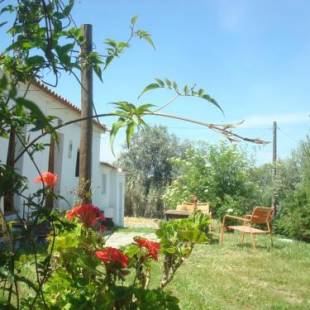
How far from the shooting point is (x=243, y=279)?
705 cm

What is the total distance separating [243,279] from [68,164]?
743 centimetres

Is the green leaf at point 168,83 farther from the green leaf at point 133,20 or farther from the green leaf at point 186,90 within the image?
the green leaf at point 133,20

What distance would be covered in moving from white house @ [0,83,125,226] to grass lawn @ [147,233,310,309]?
2.12 meters

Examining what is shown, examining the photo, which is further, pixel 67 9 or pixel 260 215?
pixel 260 215

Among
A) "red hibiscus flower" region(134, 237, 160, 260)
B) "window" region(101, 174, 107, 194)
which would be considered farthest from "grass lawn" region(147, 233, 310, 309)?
"window" region(101, 174, 107, 194)

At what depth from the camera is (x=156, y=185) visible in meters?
33.3

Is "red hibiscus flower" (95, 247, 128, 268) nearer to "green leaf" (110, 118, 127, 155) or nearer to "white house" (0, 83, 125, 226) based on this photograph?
"green leaf" (110, 118, 127, 155)

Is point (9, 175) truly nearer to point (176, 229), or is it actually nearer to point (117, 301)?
point (117, 301)

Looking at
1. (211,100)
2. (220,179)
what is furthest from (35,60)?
(220,179)

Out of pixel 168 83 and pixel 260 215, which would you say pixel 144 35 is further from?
Answer: pixel 260 215

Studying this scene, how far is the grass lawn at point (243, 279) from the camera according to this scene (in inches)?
221

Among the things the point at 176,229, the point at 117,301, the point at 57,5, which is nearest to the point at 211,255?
the point at 176,229

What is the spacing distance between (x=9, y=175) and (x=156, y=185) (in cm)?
3218

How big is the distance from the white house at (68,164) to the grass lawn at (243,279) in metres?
2.12
